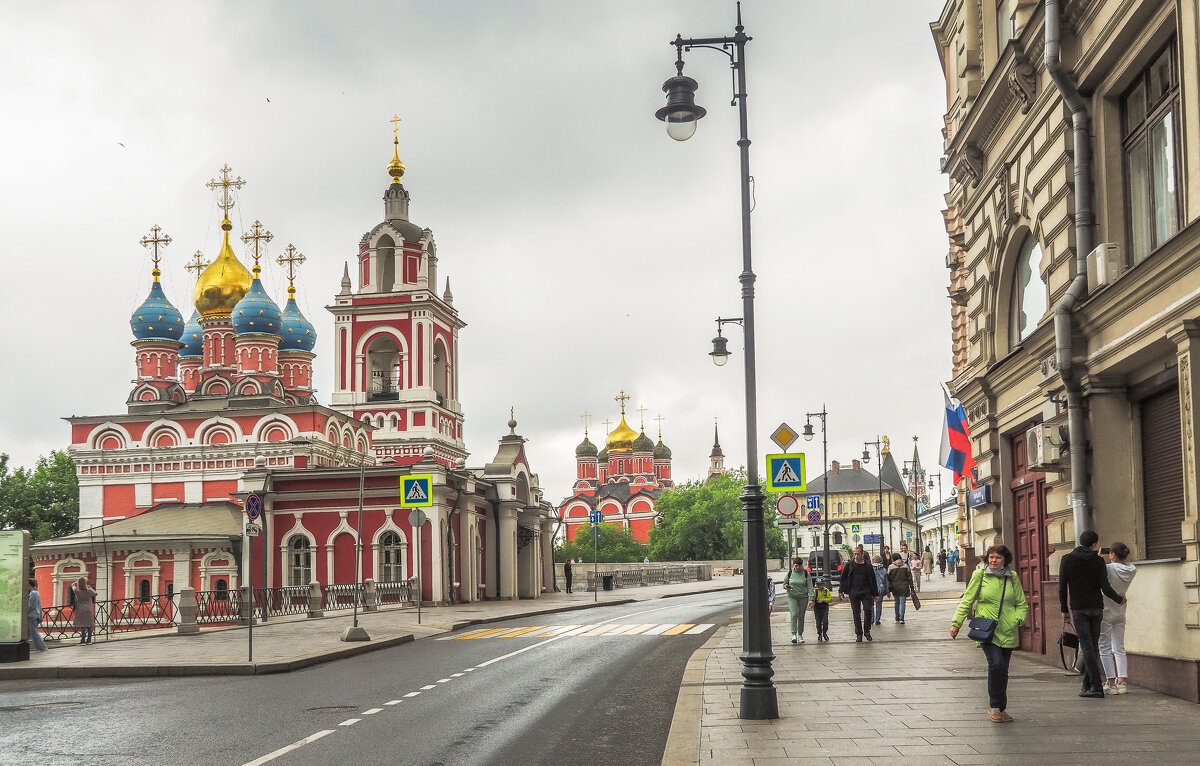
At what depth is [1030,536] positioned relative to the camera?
653 inches

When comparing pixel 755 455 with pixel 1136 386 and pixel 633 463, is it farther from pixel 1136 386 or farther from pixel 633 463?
pixel 633 463

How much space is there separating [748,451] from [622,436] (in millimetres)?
126761

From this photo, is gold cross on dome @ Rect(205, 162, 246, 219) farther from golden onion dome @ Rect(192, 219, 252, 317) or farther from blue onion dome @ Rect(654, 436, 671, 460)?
blue onion dome @ Rect(654, 436, 671, 460)

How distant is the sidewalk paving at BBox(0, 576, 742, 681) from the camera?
18797 millimetres

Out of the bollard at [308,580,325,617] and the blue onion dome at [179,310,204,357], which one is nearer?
the bollard at [308,580,325,617]

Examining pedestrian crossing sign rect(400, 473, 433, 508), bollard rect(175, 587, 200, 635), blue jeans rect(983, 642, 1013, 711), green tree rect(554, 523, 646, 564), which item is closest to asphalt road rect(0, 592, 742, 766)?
blue jeans rect(983, 642, 1013, 711)

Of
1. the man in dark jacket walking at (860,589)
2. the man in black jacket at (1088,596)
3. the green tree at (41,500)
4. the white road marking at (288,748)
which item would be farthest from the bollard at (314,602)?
the green tree at (41,500)

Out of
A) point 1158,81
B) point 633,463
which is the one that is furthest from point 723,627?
point 633,463

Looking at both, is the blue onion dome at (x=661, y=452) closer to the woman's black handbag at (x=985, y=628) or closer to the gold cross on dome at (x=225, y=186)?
the gold cross on dome at (x=225, y=186)

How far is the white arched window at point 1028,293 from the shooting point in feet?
52.1

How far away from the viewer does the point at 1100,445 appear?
1349cm

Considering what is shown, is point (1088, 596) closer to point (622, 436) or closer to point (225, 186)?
point (225, 186)

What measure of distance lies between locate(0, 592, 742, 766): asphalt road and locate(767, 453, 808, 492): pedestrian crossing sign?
122 inches

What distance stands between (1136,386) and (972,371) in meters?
6.29
